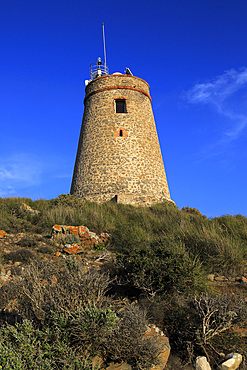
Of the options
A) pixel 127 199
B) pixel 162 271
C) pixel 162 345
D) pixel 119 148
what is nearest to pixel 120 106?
pixel 119 148

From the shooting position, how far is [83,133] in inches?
591

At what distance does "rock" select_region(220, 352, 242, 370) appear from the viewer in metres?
2.90

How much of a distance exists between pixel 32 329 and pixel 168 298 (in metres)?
2.06

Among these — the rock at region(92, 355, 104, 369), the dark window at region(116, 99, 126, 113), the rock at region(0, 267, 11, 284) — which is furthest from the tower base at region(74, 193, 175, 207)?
the rock at region(92, 355, 104, 369)

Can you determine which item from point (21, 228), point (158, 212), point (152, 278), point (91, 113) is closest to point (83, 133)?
point (91, 113)

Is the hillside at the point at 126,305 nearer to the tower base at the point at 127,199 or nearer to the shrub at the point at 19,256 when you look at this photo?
the shrub at the point at 19,256

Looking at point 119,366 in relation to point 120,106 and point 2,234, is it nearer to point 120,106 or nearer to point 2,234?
point 2,234

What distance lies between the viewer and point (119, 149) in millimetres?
13461

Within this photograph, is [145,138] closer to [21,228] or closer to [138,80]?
[138,80]

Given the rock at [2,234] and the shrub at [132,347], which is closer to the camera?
the shrub at [132,347]

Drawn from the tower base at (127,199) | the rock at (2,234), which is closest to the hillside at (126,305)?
the rock at (2,234)

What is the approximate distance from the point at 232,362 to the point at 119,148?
37.5ft

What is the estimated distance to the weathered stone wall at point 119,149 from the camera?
1309 cm

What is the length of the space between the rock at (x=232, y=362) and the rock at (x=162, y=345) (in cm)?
65
